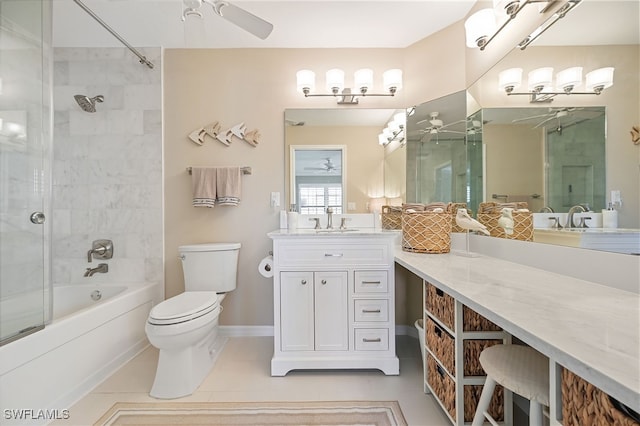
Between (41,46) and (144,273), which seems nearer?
(41,46)

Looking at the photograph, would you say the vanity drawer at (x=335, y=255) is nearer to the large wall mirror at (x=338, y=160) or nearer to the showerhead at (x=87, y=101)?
the large wall mirror at (x=338, y=160)

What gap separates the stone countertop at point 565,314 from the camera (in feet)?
1.61

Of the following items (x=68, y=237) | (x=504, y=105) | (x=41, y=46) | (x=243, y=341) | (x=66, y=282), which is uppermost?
(x=41, y=46)

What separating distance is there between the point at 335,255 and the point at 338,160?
891 mm

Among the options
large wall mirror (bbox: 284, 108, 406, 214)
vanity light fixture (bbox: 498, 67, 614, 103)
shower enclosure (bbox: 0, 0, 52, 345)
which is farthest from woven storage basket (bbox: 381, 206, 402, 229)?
shower enclosure (bbox: 0, 0, 52, 345)

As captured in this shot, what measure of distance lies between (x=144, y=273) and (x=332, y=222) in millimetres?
1610

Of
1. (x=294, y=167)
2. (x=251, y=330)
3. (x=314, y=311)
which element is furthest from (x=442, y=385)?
(x=294, y=167)

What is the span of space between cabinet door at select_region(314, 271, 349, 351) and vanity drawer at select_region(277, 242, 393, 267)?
5.5 inches

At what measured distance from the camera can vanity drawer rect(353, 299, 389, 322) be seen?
5.76 ft

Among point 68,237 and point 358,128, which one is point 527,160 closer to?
point 358,128

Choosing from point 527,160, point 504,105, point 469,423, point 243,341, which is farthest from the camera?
point 243,341

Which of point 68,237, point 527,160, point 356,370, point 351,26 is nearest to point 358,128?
point 351,26

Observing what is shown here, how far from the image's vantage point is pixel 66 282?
2271 millimetres

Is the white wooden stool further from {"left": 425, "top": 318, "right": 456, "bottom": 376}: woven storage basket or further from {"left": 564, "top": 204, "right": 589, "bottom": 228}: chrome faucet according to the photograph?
{"left": 564, "top": 204, "right": 589, "bottom": 228}: chrome faucet
